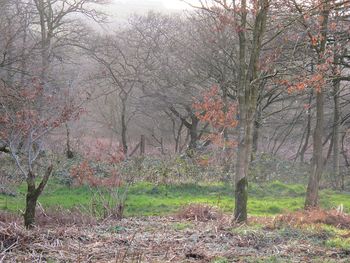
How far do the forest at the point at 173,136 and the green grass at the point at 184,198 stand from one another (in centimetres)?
7

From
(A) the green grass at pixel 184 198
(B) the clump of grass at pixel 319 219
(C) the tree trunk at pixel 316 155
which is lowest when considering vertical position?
(A) the green grass at pixel 184 198

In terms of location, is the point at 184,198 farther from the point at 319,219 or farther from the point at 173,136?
the point at 173,136

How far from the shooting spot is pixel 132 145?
36.1m

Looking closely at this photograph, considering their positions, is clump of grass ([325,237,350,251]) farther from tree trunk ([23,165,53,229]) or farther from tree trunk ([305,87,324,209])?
tree trunk ([305,87,324,209])

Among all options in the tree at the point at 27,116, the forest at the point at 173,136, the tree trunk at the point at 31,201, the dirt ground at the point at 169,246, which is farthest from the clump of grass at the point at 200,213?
the tree trunk at the point at 31,201

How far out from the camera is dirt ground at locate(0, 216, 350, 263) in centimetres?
568

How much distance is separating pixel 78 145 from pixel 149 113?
6.63 m

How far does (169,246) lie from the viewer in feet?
21.4

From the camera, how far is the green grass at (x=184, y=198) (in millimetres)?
14648

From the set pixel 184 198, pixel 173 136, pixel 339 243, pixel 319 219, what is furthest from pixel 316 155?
pixel 173 136

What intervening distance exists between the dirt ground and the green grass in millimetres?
5958

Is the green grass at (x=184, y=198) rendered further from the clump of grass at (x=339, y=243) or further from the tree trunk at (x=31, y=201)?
the clump of grass at (x=339, y=243)

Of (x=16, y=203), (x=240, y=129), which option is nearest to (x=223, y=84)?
(x=16, y=203)

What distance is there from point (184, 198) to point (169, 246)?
10.1 meters
